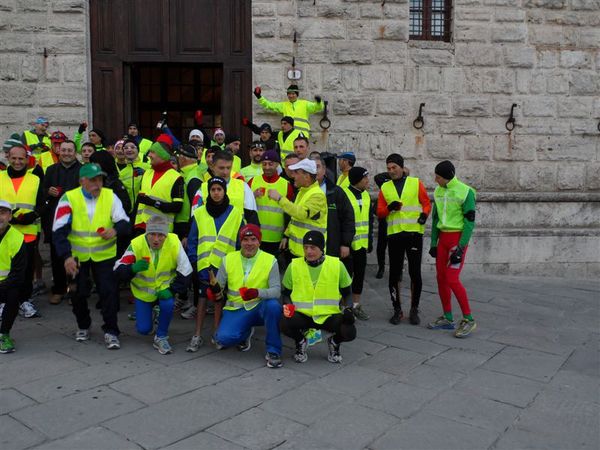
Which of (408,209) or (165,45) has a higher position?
(165,45)

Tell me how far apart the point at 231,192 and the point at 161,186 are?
2.82 feet

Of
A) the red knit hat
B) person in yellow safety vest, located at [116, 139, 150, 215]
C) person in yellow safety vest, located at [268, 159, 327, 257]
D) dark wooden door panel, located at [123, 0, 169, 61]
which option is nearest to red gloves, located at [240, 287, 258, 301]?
the red knit hat

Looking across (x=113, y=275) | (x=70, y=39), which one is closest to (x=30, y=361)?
(x=113, y=275)

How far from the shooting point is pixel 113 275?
19.1 ft

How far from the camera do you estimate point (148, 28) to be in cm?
997

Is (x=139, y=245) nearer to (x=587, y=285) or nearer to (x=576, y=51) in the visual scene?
(x=587, y=285)

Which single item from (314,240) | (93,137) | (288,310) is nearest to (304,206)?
(314,240)

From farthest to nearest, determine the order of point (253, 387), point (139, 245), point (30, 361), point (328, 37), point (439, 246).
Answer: point (328, 37) → point (439, 246) → point (139, 245) → point (30, 361) → point (253, 387)

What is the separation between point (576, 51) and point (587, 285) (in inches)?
160

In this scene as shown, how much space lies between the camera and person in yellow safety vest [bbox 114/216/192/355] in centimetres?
563

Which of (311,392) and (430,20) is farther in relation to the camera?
(430,20)

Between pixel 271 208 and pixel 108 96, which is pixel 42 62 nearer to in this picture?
pixel 108 96

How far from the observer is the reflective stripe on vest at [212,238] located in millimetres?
5891

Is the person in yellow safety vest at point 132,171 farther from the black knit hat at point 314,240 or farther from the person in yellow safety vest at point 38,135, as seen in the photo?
the black knit hat at point 314,240
